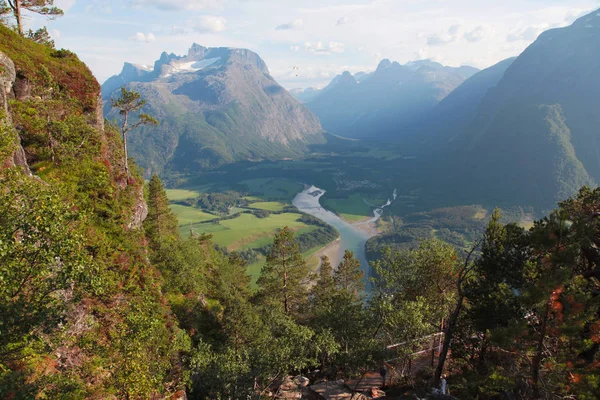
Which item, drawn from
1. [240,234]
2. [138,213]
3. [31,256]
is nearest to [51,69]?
[138,213]

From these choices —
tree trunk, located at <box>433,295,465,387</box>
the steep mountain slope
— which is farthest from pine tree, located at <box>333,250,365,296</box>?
the steep mountain slope

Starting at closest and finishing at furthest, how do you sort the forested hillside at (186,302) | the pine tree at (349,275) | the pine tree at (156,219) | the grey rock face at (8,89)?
1. the forested hillside at (186,302)
2. the grey rock face at (8,89)
3. the pine tree at (156,219)
4. the pine tree at (349,275)

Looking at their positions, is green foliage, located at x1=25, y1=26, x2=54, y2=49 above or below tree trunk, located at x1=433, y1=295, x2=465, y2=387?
above

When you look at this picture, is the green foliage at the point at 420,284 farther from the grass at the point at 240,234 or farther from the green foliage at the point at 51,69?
the grass at the point at 240,234

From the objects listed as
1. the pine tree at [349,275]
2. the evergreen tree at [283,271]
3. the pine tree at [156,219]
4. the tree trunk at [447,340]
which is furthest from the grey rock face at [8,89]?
the pine tree at [349,275]

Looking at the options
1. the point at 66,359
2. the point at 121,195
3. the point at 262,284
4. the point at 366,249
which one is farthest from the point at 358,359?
the point at 366,249

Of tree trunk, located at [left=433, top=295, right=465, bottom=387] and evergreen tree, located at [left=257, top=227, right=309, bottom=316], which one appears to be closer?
tree trunk, located at [left=433, top=295, right=465, bottom=387]

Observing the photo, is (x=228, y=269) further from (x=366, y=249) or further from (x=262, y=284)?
(x=366, y=249)

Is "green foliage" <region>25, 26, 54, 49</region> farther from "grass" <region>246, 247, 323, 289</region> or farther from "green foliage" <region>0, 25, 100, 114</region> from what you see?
"grass" <region>246, 247, 323, 289</region>
